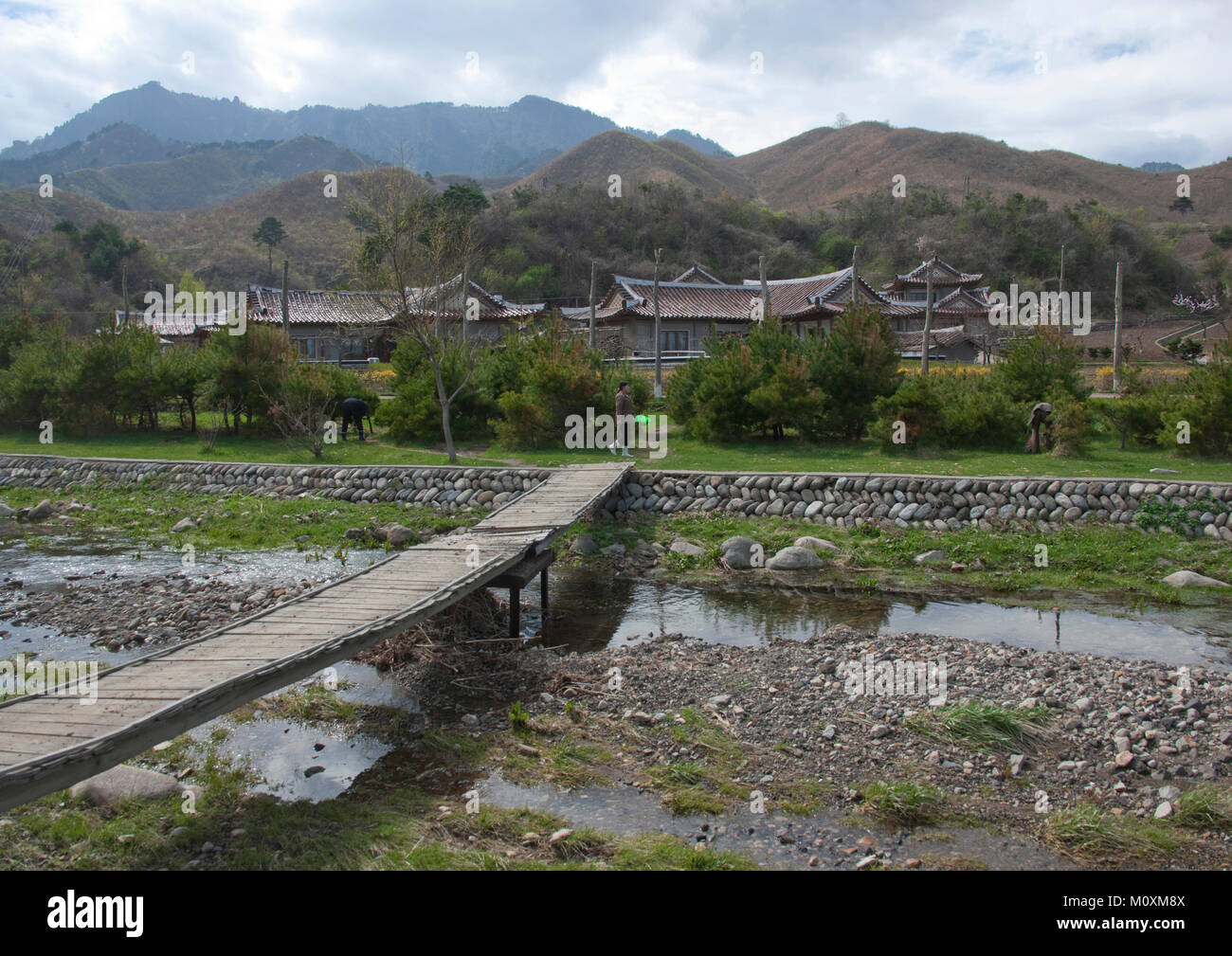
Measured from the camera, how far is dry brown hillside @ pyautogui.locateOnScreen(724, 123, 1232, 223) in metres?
90.2

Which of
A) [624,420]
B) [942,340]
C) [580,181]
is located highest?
[580,181]

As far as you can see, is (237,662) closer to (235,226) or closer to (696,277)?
(696,277)

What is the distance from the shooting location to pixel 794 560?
504 inches

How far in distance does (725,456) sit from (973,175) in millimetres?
94838

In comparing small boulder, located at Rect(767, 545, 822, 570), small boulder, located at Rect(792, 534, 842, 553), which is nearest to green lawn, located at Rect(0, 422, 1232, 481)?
small boulder, located at Rect(792, 534, 842, 553)

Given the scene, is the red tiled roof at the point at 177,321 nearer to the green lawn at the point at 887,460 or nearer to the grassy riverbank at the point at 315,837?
the green lawn at the point at 887,460

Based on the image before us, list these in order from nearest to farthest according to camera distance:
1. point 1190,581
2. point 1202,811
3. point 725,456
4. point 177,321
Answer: point 1202,811, point 1190,581, point 725,456, point 177,321

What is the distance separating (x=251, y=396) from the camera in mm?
21703

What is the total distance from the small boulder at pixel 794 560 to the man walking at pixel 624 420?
19.5 feet

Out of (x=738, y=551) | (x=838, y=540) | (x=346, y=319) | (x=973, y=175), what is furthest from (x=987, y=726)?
(x=973, y=175)

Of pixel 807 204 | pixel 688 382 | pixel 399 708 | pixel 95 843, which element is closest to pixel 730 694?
pixel 399 708

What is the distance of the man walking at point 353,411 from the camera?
2144 centimetres

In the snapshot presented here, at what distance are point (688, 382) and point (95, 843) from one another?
1715cm
